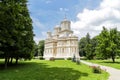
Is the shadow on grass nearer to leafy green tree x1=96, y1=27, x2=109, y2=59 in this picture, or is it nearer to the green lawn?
the green lawn

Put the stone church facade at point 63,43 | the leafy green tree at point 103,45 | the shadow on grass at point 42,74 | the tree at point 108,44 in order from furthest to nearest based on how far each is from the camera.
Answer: the stone church facade at point 63,43, the leafy green tree at point 103,45, the tree at point 108,44, the shadow on grass at point 42,74

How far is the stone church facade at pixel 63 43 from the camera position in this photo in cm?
7504

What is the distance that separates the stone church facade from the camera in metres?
75.0

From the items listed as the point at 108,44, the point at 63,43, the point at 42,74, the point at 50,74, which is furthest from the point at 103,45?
the point at 63,43

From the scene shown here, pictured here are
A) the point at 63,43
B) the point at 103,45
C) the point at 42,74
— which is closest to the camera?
the point at 42,74

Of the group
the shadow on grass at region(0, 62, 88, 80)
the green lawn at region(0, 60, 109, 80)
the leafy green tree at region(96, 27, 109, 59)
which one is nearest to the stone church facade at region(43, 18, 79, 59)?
the leafy green tree at region(96, 27, 109, 59)

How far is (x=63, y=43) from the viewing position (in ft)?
258

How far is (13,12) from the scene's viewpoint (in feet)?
51.4

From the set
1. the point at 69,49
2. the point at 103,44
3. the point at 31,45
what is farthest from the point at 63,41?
the point at 31,45

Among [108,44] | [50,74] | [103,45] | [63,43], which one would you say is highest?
[63,43]

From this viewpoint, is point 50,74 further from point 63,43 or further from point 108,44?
point 63,43

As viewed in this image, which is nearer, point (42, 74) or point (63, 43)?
point (42, 74)

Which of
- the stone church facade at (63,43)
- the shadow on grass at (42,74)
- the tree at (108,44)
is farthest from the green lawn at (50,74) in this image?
the stone church facade at (63,43)

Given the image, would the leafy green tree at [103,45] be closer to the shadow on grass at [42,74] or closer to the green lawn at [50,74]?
the green lawn at [50,74]
